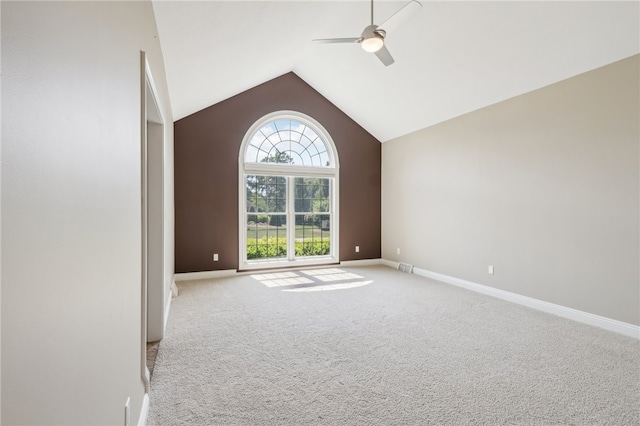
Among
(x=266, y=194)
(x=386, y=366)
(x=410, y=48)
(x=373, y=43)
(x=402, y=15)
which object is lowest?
(x=386, y=366)

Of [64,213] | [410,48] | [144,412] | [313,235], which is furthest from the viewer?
[313,235]

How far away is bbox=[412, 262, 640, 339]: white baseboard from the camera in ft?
10.4

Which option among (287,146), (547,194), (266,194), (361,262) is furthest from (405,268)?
(287,146)

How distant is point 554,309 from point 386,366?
260 cm

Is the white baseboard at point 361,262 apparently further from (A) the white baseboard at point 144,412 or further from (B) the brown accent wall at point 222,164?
(A) the white baseboard at point 144,412

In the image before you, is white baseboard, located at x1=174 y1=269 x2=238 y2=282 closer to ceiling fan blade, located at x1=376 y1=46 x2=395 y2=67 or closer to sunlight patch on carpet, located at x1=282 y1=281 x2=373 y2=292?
sunlight patch on carpet, located at x1=282 y1=281 x2=373 y2=292

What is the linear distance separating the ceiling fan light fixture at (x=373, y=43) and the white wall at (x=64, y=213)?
7.16 ft

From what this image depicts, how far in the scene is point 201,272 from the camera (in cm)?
543

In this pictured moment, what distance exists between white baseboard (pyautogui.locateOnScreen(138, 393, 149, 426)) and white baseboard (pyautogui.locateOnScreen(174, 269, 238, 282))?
3558mm

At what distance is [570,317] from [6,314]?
15.3ft

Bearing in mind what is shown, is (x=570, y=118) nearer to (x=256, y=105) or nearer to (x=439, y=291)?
(x=439, y=291)

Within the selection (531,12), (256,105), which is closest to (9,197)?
(531,12)

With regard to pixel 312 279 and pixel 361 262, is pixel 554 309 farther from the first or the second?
pixel 361 262

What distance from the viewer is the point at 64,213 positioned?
0.78 metres
